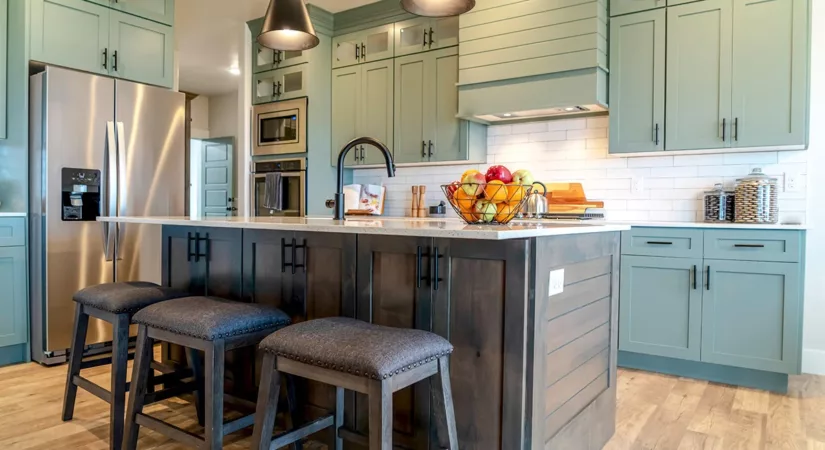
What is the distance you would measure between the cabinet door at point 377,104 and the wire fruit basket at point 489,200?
A: 273 cm

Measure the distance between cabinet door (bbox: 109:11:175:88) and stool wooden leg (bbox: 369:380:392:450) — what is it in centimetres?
344

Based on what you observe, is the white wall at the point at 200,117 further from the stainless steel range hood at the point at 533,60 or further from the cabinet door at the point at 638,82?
the cabinet door at the point at 638,82

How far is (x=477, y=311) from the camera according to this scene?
1.68m

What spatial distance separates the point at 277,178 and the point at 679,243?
329cm

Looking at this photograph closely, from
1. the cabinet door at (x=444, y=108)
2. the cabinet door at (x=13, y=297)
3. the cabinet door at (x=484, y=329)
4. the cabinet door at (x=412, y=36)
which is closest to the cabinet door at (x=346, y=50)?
the cabinet door at (x=412, y=36)

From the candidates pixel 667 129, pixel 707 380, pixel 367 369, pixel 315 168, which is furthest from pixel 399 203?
pixel 367 369

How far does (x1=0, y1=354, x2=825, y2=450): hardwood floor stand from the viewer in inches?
90.1

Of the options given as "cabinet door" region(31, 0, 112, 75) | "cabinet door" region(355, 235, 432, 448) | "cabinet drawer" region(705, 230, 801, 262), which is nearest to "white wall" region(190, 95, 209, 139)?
"cabinet door" region(31, 0, 112, 75)

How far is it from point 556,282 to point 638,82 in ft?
7.62

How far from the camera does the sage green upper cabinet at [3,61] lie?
3312 millimetres

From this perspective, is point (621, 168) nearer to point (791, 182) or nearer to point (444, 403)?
point (791, 182)

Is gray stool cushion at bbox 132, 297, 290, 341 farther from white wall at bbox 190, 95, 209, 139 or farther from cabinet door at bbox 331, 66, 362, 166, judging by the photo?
white wall at bbox 190, 95, 209, 139

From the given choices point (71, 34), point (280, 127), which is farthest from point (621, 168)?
point (71, 34)

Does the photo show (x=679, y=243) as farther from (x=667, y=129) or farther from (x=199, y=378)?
(x=199, y=378)
